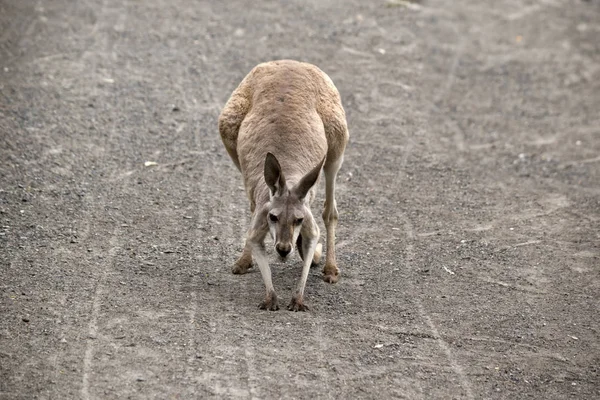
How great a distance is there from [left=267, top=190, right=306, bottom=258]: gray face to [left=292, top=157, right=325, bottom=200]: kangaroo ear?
0.14 feet

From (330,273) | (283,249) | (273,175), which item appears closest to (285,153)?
(273,175)

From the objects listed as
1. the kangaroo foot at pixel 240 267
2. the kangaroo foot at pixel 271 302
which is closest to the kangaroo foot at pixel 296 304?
the kangaroo foot at pixel 271 302

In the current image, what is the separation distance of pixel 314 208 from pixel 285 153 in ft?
6.66

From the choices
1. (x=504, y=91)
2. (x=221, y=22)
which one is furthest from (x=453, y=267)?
(x=221, y=22)

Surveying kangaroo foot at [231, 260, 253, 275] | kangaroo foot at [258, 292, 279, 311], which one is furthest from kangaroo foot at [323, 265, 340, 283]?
kangaroo foot at [258, 292, 279, 311]

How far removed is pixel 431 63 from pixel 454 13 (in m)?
2.46

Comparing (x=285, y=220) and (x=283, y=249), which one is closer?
(x=283, y=249)

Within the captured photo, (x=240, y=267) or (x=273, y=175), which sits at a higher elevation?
(x=273, y=175)

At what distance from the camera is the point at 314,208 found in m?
9.07

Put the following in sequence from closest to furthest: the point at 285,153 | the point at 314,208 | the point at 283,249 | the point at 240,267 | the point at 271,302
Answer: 1. the point at 283,249
2. the point at 271,302
3. the point at 285,153
4. the point at 240,267
5. the point at 314,208

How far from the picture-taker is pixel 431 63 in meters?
13.4

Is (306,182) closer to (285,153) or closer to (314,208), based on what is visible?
(285,153)

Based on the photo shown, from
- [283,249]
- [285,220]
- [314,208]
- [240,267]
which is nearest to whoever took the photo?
[283,249]

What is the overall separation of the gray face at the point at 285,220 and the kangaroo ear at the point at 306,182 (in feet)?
0.14
